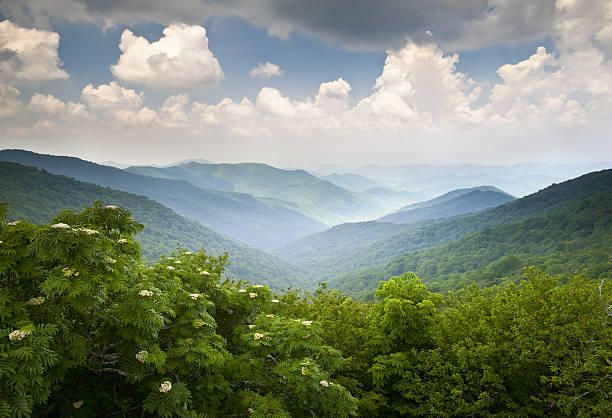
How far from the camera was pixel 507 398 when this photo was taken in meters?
12.9

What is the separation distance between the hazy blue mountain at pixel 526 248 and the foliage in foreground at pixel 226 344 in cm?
8450

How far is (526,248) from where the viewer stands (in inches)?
5256

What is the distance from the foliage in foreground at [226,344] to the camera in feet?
20.0

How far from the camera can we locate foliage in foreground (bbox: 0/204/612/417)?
6094 mm

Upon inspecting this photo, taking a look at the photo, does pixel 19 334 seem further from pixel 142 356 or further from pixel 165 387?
pixel 165 387

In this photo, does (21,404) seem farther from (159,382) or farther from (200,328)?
(200,328)

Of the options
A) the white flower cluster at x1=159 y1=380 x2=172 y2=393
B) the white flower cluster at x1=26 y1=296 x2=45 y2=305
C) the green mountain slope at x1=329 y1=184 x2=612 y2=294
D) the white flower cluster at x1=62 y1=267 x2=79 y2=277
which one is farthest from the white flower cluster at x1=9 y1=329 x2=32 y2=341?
the green mountain slope at x1=329 y1=184 x2=612 y2=294

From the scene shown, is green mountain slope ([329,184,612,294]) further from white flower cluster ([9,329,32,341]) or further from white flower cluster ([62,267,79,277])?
Answer: white flower cluster ([9,329,32,341])

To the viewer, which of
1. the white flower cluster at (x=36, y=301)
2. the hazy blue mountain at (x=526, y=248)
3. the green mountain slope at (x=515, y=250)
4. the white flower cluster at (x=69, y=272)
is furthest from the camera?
the green mountain slope at (x=515, y=250)

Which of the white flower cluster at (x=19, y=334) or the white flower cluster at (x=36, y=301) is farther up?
the white flower cluster at (x=36, y=301)

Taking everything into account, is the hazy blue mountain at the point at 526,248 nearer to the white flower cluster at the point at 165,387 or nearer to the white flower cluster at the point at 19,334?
the white flower cluster at the point at 165,387

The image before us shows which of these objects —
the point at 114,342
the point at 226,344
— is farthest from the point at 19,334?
the point at 226,344

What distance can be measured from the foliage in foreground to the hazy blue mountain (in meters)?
84.5

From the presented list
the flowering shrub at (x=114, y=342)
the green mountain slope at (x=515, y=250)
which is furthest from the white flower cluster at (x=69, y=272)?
the green mountain slope at (x=515, y=250)
